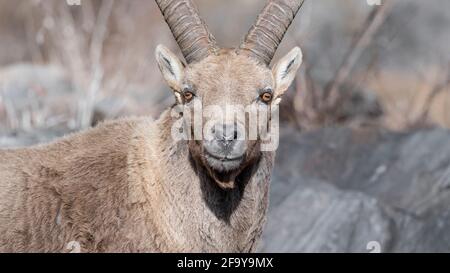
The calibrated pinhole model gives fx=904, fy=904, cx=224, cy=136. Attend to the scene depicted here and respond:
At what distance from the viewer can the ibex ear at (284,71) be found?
25.9 feet

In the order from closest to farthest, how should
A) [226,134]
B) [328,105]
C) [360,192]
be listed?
1. [226,134]
2. [360,192]
3. [328,105]

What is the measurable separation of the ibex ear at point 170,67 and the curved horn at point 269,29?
566 millimetres

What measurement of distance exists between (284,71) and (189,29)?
914 mm

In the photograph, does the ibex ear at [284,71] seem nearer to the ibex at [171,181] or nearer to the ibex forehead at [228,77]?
the ibex at [171,181]

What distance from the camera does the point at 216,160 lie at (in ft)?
23.2

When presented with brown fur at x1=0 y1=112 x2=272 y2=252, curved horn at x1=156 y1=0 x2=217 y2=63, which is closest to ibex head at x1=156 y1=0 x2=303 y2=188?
curved horn at x1=156 y1=0 x2=217 y2=63

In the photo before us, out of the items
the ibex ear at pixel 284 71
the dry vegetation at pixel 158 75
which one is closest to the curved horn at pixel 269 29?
the ibex ear at pixel 284 71

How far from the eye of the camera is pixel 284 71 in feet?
26.2

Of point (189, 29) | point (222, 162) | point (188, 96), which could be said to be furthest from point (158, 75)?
point (222, 162)

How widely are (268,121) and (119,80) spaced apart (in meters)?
10.7

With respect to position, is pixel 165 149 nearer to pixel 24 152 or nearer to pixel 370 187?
pixel 24 152

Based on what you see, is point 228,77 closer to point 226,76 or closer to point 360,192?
point 226,76

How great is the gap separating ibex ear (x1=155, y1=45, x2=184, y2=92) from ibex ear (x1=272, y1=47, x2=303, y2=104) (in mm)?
825
